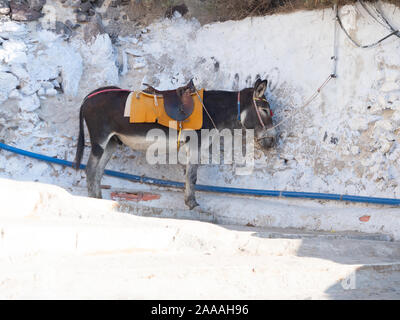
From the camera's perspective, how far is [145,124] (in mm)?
6285

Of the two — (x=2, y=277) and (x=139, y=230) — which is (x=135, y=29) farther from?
(x=2, y=277)

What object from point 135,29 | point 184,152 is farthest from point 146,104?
point 135,29

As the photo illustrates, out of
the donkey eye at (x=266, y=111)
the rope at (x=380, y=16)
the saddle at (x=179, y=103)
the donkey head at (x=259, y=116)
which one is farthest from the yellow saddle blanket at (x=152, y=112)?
the rope at (x=380, y=16)

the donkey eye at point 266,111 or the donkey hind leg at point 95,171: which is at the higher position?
the donkey eye at point 266,111

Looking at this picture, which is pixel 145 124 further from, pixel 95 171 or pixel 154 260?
pixel 154 260

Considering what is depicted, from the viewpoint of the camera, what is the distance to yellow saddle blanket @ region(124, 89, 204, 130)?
20.4ft

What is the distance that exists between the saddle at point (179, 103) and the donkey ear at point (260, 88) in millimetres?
689

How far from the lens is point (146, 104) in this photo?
20.5 ft

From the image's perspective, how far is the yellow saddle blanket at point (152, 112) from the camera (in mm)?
6207

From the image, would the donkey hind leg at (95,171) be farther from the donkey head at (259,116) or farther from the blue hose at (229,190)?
the donkey head at (259,116)

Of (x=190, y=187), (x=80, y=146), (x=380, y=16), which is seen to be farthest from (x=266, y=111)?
(x=80, y=146)

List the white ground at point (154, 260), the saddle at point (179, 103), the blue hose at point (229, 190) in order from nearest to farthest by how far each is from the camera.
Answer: the white ground at point (154, 260) → the blue hose at point (229, 190) → the saddle at point (179, 103)

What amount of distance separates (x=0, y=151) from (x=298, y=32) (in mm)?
3877

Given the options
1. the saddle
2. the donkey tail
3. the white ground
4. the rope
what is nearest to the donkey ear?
the saddle
